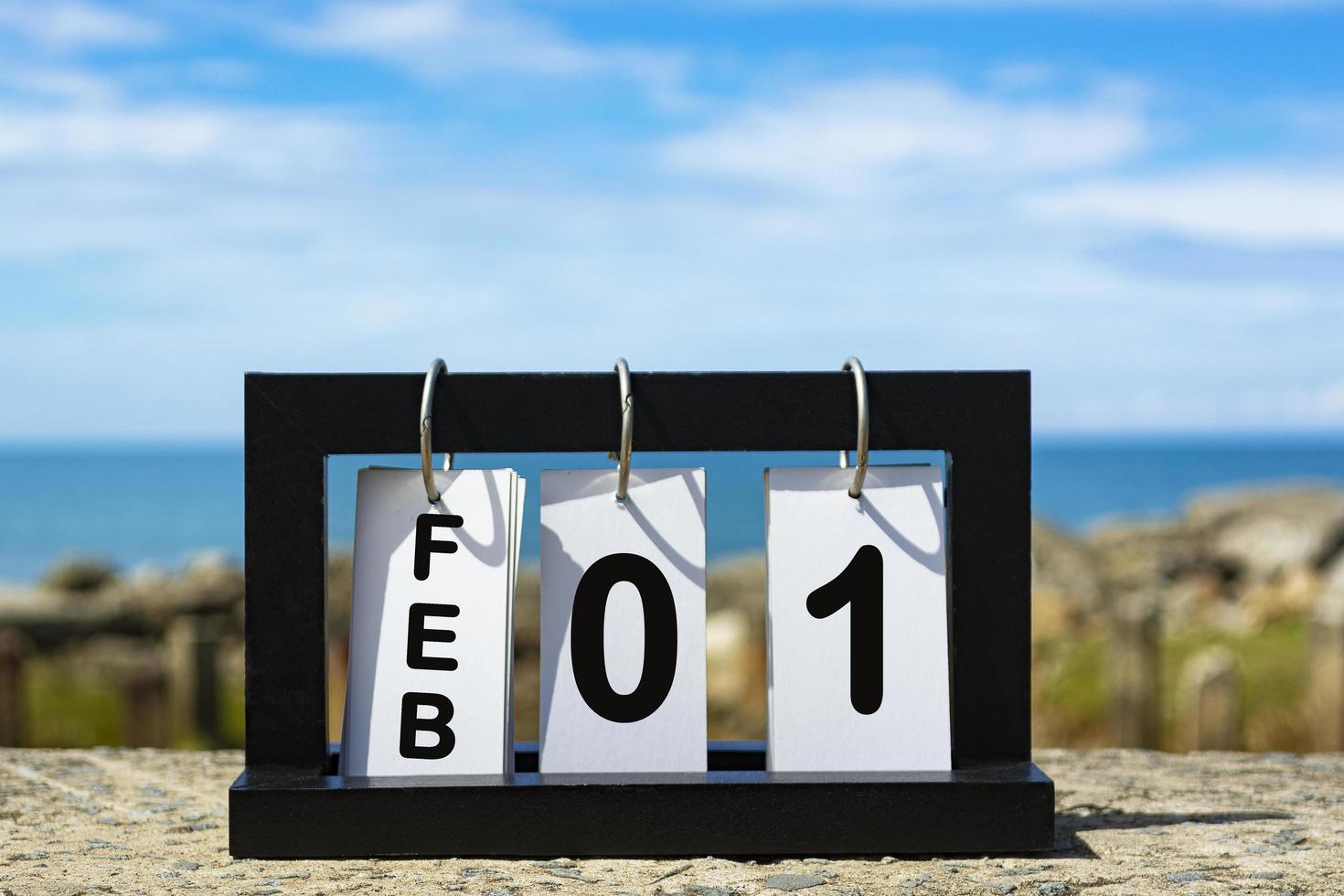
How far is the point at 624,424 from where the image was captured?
6.64 ft

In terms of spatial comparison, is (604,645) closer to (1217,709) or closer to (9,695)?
(1217,709)

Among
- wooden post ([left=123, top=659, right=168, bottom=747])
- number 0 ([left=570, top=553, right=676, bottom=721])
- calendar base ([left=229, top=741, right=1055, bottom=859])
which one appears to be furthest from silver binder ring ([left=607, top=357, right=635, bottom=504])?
wooden post ([left=123, top=659, right=168, bottom=747])

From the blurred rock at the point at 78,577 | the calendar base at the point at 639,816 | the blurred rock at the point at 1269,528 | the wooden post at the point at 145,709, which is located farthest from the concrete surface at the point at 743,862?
the blurred rock at the point at 78,577

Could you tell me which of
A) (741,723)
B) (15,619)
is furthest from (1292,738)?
(15,619)

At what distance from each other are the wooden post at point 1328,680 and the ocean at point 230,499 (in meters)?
19.0

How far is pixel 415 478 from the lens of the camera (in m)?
2.11

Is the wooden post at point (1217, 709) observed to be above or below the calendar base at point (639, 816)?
below

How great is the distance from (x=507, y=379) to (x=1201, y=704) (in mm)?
5698

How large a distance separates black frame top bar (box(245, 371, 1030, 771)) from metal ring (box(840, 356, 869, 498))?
0.02m

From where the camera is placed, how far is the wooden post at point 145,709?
725 cm

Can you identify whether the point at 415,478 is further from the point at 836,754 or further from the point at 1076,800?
the point at 1076,800

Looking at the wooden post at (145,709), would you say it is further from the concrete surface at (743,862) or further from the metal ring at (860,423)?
the metal ring at (860,423)

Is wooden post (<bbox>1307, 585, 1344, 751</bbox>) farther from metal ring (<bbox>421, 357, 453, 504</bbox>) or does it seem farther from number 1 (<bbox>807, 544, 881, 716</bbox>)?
metal ring (<bbox>421, 357, 453, 504</bbox>)

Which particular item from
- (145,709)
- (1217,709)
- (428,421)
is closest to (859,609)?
(428,421)
